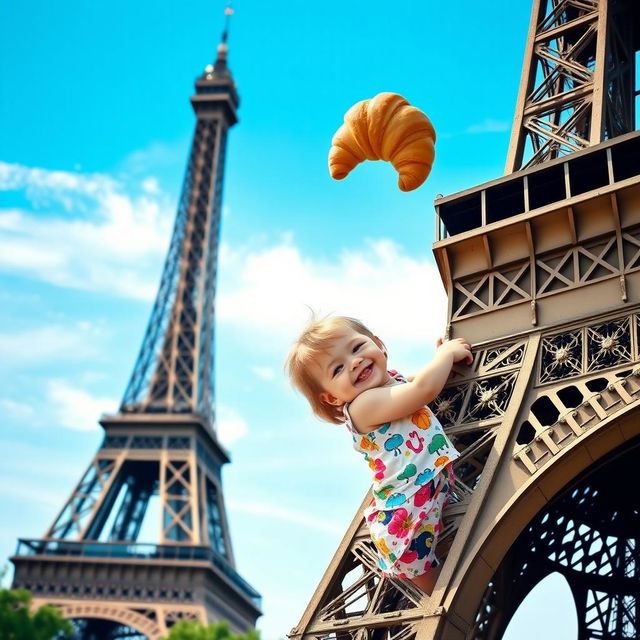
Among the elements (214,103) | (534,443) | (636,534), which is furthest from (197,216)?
(534,443)

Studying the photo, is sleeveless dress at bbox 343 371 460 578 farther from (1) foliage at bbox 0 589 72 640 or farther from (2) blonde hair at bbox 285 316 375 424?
(1) foliage at bbox 0 589 72 640

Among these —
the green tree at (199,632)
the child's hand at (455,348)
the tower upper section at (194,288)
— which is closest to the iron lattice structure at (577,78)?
the child's hand at (455,348)

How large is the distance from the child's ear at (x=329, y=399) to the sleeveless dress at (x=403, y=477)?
0.39 ft

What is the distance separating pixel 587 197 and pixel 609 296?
1312mm

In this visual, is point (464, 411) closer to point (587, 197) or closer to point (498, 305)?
point (498, 305)

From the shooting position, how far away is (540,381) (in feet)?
34.0

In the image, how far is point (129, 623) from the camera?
36.8 m

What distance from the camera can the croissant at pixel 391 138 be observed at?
28.1 feet

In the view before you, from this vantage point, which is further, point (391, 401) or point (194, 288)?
point (194, 288)

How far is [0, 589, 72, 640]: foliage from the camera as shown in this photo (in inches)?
1213

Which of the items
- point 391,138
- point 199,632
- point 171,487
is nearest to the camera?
point 391,138

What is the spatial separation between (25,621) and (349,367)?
2781 cm

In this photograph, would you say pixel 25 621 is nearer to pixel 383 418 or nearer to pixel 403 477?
pixel 403 477

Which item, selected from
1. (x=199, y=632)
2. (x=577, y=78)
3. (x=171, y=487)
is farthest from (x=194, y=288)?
(x=577, y=78)
